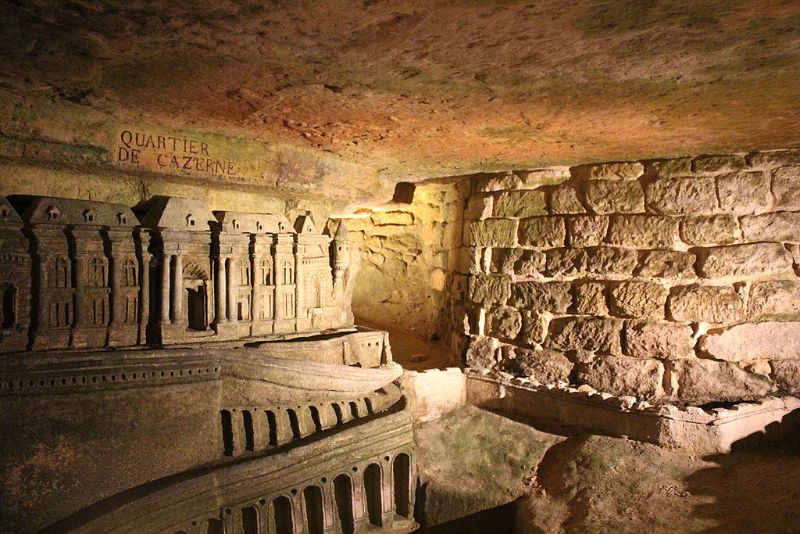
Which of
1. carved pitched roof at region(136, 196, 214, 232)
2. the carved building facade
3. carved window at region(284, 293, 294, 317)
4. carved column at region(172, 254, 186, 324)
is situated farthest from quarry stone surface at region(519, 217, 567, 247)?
carved column at region(172, 254, 186, 324)

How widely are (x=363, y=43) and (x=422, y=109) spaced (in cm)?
115

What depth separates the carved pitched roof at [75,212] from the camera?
142 inches

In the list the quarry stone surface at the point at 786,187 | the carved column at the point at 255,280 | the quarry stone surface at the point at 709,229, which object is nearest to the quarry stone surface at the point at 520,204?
the quarry stone surface at the point at 709,229

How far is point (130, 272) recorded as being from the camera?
401 cm

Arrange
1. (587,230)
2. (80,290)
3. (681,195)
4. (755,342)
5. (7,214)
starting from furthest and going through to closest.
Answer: (587,230), (681,195), (755,342), (80,290), (7,214)

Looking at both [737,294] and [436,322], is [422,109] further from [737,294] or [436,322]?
[436,322]

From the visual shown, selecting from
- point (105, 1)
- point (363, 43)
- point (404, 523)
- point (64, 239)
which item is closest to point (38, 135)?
point (64, 239)

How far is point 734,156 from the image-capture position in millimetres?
5082

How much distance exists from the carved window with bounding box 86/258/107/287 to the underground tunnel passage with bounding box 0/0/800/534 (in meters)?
0.01

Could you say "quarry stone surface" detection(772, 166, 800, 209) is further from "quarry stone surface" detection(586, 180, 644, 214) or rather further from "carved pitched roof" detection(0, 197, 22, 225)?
"carved pitched roof" detection(0, 197, 22, 225)

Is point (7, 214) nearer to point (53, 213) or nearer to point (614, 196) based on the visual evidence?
point (53, 213)

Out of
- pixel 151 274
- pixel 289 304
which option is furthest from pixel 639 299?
pixel 151 274

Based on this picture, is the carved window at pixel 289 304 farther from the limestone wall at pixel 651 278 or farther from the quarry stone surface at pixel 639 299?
the quarry stone surface at pixel 639 299

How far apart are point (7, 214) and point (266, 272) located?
6.37ft
